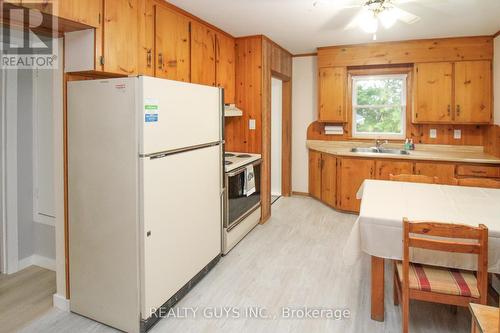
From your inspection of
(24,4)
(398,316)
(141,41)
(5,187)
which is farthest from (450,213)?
(5,187)

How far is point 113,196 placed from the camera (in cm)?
215

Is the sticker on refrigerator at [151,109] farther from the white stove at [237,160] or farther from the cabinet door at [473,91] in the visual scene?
the cabinet door at [473,91]

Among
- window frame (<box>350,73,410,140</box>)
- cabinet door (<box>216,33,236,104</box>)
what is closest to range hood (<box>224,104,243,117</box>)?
cabinet door (<box>216,33,236,104</box>)

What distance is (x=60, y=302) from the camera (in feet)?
8.07

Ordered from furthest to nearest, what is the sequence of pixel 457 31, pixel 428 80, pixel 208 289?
pixel 428 80, pixel 457 31, pixel 208 289

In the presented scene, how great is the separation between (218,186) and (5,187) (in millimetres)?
1869

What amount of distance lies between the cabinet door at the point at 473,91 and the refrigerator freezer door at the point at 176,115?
11.1 ft

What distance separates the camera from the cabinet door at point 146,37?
2.60 metres

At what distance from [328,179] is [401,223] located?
312 cm

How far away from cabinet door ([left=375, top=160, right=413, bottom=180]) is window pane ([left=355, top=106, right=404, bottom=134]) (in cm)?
90

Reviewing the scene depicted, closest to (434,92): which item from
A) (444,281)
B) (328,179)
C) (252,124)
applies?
(328,179)

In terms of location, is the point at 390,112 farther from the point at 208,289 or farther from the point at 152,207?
the point at 152,207

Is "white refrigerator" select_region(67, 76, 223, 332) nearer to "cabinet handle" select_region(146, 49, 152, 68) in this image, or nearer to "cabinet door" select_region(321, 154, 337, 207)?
→ "cabinet handle" select_region(146, 49, 152, 68)

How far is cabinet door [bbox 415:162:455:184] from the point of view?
4172 millimetres
